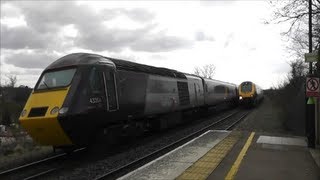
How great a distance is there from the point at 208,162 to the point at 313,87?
226 inches

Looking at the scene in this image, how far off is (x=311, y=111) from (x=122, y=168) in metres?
7.61

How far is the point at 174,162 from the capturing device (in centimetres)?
1174

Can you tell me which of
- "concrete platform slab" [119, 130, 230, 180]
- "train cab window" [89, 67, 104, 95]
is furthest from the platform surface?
"train cab window" [89, 67, 104, 95]

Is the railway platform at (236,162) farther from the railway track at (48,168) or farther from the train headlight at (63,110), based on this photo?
the train headlight at (63,110)

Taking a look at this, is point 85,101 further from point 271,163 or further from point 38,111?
point 271,163

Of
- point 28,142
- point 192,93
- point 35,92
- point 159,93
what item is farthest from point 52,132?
point 192,93

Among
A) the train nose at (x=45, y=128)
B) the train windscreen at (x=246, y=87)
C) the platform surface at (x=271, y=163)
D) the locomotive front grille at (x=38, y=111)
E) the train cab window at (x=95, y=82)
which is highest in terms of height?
the train windscreen at (x=246, y=87)

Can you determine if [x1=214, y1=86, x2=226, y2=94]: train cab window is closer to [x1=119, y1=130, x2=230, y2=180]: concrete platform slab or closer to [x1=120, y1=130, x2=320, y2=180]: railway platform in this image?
[x1=120, y1=130, x2=320, y2=180]: railway platform

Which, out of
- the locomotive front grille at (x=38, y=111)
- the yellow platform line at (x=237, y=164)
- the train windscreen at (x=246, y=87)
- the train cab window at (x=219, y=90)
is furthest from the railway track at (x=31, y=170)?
the train windscreen at (x=246, y=87)

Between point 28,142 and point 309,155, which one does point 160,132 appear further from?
point 309,155

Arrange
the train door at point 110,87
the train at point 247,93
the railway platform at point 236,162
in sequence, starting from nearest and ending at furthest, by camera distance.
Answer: the railway platform at point 236,162 → the train door at point 110,87 → the train at point 247,93

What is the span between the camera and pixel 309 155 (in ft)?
45.5

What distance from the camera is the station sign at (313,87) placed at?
50.2 ft

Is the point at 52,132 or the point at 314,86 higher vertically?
the point at 314,86
